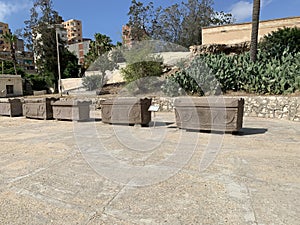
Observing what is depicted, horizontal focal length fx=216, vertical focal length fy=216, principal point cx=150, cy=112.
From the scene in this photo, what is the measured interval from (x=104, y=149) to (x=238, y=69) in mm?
7247

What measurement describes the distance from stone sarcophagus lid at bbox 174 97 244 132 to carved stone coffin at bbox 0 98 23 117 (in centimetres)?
826

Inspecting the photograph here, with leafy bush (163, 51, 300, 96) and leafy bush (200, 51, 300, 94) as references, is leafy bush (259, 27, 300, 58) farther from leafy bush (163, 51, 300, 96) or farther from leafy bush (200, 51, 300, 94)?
leafy bush (200, 51, 300, 94)

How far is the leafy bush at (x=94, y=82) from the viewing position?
19.7m

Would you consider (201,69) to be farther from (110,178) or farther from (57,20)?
(57,20)

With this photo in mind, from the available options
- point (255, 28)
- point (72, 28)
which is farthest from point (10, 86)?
point (72, 28)

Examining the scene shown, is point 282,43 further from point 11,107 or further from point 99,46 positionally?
point 99,46

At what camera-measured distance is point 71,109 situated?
300 inches

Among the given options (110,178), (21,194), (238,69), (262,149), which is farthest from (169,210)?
(238,69)

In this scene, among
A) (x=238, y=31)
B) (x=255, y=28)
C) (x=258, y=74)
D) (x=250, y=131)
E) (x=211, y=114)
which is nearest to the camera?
(x=211, y=114)

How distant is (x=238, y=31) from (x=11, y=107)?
15.0m

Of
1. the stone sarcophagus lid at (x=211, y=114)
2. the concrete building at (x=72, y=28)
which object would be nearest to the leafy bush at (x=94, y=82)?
the stone sarcophagus lid at (x=211, y=114)

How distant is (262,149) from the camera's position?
3.93 meters

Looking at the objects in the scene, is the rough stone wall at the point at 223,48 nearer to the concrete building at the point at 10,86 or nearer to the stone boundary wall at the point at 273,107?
the stone boundary wall at the point at 273,107

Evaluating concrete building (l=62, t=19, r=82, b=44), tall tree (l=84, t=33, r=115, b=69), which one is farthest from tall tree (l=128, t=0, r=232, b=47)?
concrete building (l=62, t=19, r=82, b=44)
